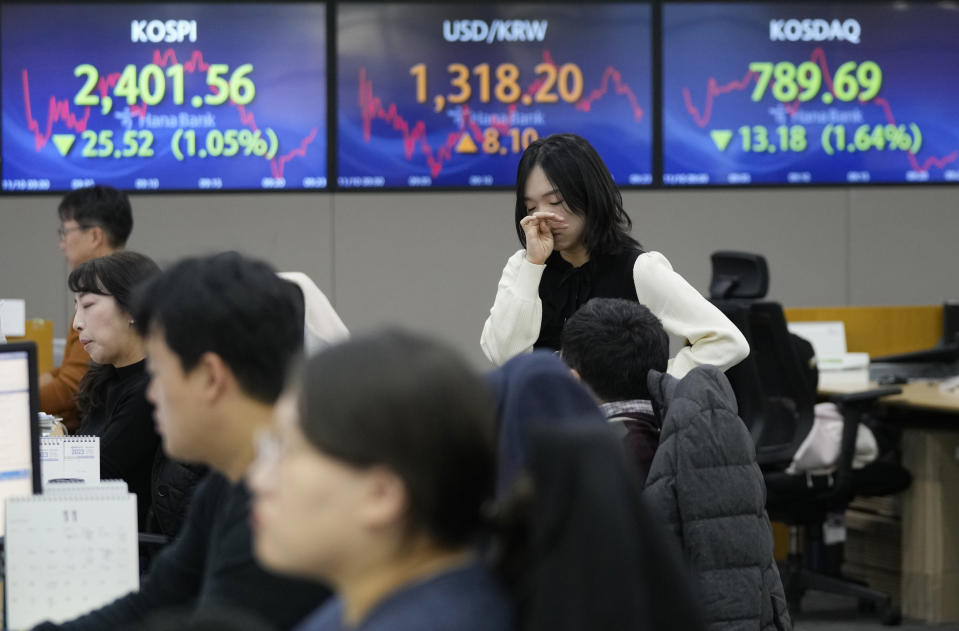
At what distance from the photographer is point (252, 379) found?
4.63 feet

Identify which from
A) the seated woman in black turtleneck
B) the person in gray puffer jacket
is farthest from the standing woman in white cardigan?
the seated woman in black turtleneck

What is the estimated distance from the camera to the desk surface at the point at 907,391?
4281mm

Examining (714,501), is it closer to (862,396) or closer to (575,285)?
(575,285)

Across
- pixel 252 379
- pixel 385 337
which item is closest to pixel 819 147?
pixel 252 379

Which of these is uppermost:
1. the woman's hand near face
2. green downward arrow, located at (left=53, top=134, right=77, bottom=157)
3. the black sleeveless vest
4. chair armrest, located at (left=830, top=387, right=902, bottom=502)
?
green downward arrow, located at (left=53, top=134, right=77, bottom=157)

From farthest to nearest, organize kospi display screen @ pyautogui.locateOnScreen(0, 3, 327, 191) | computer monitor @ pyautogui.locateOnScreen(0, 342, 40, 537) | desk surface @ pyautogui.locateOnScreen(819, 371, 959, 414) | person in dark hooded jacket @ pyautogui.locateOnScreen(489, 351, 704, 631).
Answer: kospi display screen @ pyautogui.locateOnScreen(0, 3, 327, 191) < desk surface @ pyautogui.locateOnScreen(819, 371, 959, 414) < computer monitor @ pyautogui.locateOnScreen(0, 342, 40, 537) < person in dark hooded jacket @ pyautogui.locateOnScreen(489, 351, 704, 631)

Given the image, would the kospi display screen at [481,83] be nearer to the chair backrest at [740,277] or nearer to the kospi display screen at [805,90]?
the kospi display screen at [805,90]

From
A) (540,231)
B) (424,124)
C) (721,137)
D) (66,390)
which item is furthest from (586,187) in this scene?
(721,137)

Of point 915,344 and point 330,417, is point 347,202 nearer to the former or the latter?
point 915,344

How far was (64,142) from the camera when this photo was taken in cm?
524

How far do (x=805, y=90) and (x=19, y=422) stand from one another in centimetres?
405

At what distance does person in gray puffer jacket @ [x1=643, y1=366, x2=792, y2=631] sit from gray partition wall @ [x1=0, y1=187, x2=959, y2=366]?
10.3 feet

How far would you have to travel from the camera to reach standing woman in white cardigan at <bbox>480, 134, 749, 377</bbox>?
8.67 feet

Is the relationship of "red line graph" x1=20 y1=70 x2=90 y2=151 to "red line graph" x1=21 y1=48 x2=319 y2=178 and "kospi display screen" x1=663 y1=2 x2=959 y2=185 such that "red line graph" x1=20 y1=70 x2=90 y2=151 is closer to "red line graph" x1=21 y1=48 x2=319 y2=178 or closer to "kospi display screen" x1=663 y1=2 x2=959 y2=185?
"red line graph" x1=21 y1=48 x2=319 y2=178
